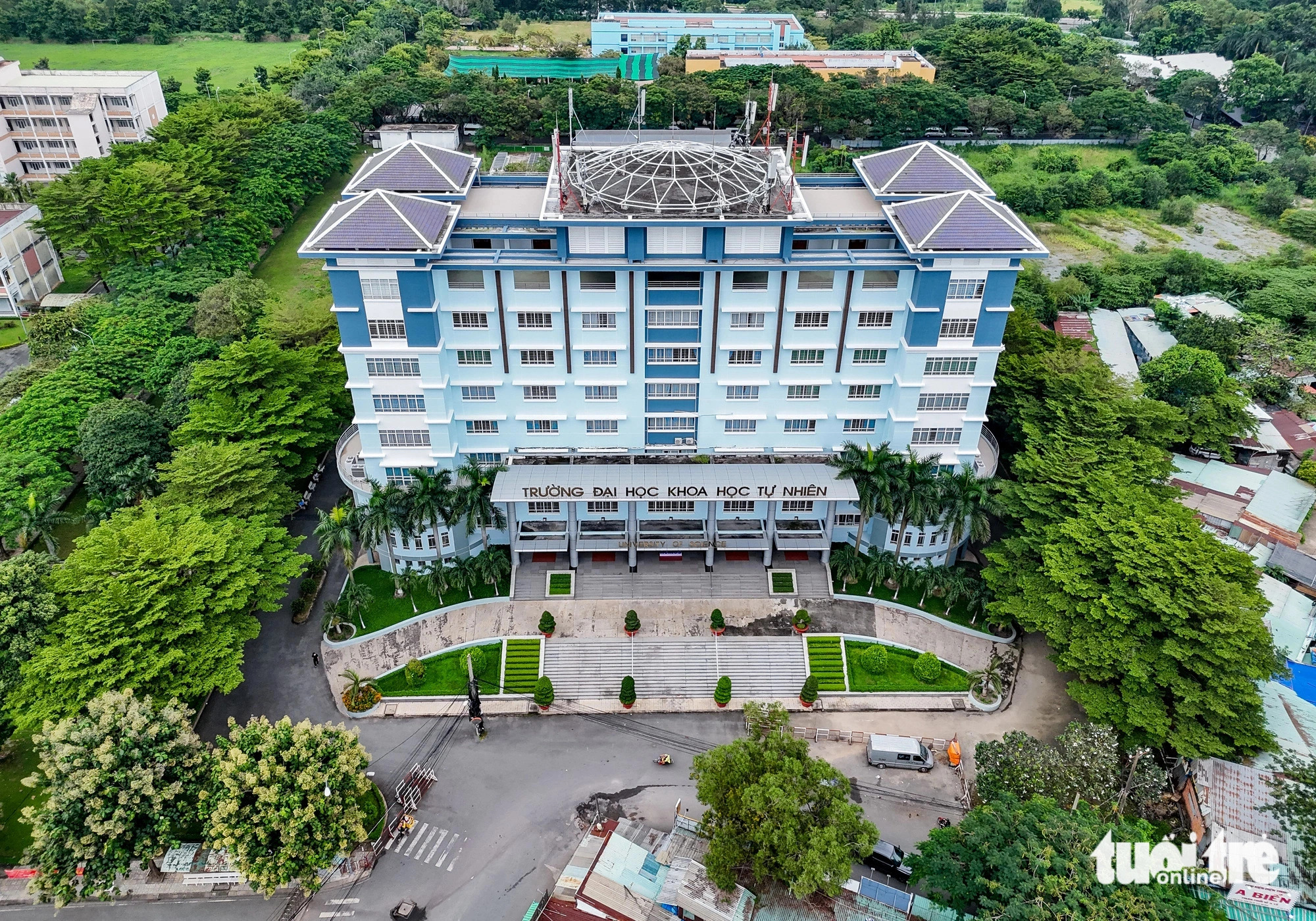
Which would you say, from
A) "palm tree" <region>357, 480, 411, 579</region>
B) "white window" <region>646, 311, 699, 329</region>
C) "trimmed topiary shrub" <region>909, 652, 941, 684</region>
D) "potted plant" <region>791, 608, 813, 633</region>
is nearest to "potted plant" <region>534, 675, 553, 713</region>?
Result: "palm tree" <region>357, 480, 411, 579</region>

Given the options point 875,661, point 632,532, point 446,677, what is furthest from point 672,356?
point 446,677

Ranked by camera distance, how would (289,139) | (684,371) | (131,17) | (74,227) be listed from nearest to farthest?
(684,371)
(74,227)
(289,139)
(131,17)

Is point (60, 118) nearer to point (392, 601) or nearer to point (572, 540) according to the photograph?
point (392, 601)

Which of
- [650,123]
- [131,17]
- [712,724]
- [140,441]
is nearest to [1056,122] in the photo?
[650,123]

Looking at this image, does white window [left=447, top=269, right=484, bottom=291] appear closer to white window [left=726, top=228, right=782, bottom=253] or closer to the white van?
white window [left=726, top=228, right=782, bottom=253]

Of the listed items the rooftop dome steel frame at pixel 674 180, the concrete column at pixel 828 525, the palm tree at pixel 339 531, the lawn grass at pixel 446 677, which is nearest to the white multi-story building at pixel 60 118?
the palm tree at pixel 339 531

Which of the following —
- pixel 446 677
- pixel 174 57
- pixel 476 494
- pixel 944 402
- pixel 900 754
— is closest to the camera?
pixel 900 754

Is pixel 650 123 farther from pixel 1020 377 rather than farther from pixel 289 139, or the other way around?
pixel 1020 377
